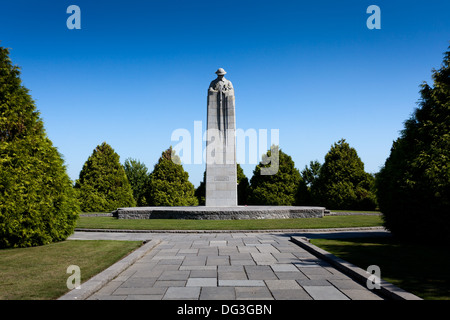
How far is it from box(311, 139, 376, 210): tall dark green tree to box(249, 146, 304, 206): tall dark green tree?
214cm

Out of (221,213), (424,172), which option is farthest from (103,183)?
(424,172)

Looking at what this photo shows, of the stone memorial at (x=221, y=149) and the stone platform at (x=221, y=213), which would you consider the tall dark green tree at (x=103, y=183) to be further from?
the stone platform at (x=221, y=213)

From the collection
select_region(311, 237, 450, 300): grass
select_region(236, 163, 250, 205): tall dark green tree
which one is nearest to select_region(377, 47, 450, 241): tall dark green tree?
select_region(311, 237, 450, 300): grass

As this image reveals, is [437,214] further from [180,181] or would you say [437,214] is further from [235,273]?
[180,181]

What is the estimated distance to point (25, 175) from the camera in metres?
9.75

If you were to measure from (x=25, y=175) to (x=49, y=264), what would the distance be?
140 inches

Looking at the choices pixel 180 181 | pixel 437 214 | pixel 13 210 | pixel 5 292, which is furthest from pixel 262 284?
pixel 180 181

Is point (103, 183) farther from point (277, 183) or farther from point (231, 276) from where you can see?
point (231, 276)

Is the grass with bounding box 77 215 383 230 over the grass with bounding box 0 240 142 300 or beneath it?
beneath

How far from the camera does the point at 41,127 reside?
10.6m

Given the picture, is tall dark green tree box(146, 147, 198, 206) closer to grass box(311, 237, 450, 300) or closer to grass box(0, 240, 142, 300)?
grass box(0, 240, 142, 300)

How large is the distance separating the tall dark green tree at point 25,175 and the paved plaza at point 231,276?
3.45 meters

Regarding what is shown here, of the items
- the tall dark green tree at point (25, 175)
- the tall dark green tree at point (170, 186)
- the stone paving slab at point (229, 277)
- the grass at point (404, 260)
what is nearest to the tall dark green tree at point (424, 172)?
the grass at point (404, 260)

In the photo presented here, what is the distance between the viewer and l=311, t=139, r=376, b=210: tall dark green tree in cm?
2927
